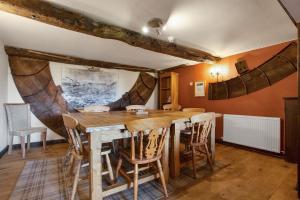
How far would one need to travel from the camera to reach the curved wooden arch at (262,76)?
2.98m

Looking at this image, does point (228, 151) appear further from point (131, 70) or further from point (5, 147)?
point (5, 147)

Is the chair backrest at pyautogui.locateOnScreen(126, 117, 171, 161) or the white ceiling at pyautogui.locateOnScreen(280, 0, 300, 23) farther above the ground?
the white ceiling at pyautogui.locateOnScreen(280, 0, 300, 23)

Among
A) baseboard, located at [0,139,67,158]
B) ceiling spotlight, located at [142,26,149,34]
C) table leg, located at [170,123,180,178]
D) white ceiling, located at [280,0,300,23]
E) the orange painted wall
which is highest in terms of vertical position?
ceiling spotlight, located at [142,26,149,34]

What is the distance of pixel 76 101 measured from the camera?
4.25 m

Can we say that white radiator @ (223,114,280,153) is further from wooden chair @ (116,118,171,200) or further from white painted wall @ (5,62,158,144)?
white painted wall @ (5,62,158,144)

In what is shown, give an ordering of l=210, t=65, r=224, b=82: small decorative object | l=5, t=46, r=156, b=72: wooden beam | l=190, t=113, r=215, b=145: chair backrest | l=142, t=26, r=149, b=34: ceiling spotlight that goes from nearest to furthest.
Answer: l=190, t=113, r=215, b=145: chair backrest → l=142, t=26, r=149, b=34: ceiling spotlight → l=5, t=46, r=156, b=72: wooden beam → l=210, t=65, r=224, b=82: small decorative object

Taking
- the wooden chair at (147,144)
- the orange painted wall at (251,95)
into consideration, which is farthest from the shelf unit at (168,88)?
the wooden chair at (147,144)

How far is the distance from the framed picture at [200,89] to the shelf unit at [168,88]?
0.77 m

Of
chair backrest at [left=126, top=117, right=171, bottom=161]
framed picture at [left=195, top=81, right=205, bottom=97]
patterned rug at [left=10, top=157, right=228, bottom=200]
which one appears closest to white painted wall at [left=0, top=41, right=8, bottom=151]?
patterned rug at [left=10, top=157, right=228, bottom=200]

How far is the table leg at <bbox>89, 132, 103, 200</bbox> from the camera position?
1522 millimetres

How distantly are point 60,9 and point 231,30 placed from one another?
241 centimetres

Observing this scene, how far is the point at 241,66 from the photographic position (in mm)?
3617

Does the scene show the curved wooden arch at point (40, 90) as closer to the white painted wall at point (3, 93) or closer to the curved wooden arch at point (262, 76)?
the white painted wall at point (3, 93)

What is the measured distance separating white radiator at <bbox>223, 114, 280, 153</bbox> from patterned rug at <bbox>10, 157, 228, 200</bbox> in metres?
1.22
